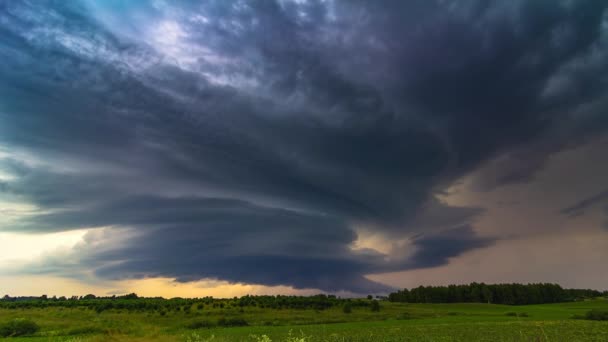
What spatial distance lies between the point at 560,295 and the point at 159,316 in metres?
205

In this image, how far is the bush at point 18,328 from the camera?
207 ft

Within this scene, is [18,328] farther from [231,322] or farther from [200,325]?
[231,322]

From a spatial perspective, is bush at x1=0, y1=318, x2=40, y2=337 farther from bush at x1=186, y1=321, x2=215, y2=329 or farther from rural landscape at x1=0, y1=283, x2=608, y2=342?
bush at x1=186, y1=321, x2=215, y2=329

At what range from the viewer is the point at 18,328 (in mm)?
64188

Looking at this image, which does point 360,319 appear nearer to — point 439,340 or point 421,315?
point 421,315

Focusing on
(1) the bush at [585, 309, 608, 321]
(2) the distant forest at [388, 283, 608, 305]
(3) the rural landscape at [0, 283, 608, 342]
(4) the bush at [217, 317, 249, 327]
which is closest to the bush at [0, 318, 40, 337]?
(3) the rural landscape at [0, 283, 608, 342]

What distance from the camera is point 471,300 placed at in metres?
182

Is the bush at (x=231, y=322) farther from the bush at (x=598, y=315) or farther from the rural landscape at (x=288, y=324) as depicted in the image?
the bush at (x=598, y=315)

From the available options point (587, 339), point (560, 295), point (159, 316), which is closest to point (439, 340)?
point (587, 339)

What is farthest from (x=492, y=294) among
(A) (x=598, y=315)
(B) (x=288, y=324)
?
(B) (x=288, y=324)

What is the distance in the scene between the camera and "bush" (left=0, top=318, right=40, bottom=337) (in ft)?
207

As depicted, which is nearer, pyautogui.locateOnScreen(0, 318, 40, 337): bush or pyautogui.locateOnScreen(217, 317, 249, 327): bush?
pyautogui.locateOnScreen(0, 318, 40, 337): bush

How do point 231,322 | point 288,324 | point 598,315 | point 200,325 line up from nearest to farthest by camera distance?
point 200,325, point 288,324, point 231,322, point 598,315

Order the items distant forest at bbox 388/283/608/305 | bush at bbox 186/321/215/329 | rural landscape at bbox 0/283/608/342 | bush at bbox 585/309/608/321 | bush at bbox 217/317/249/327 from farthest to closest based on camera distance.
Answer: distant forest at bbox 388/283/608/305 → bush at bbox 585/309/608/321 → bush at bbox 217/317/249/327 → bush at bbox 186/321/215/329 → rural landscape at bbox 0/283/608/342
